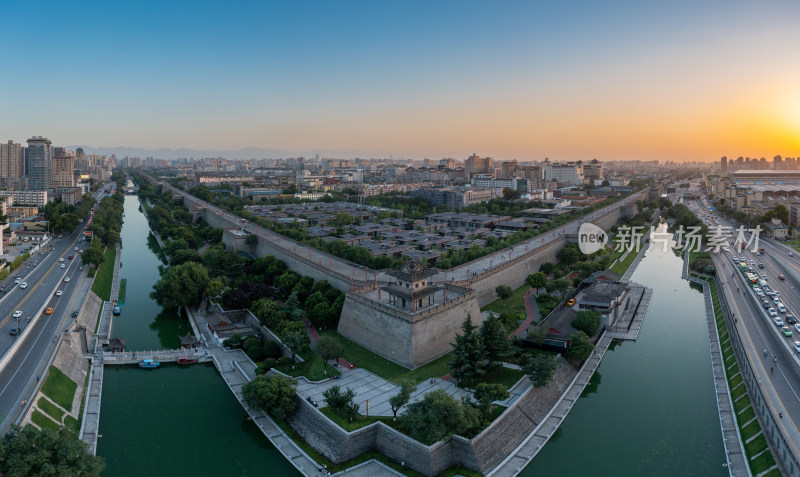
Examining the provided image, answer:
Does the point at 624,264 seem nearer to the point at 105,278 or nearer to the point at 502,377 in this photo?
the point at 502,377

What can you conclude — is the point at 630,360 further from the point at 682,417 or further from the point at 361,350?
the point at 361,350

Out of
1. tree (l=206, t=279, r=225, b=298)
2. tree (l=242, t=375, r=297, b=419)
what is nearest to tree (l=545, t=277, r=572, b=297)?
tree (l=242, t=375, r=297, b=419)

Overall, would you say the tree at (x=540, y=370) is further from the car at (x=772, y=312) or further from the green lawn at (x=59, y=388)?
the green lawn at (x=59, y=388)

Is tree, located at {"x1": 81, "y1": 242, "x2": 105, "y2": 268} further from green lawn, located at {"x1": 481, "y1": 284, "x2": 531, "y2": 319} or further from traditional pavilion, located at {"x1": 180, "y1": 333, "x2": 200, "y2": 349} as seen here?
green lawn, located at {"x1": 481, "y1": 284, "x2": 531, "y2": 319}

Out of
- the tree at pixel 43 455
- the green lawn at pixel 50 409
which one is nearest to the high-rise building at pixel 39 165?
the green lawn at pixel 50 409

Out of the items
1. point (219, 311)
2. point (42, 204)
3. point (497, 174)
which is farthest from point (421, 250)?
point (497, 174)
